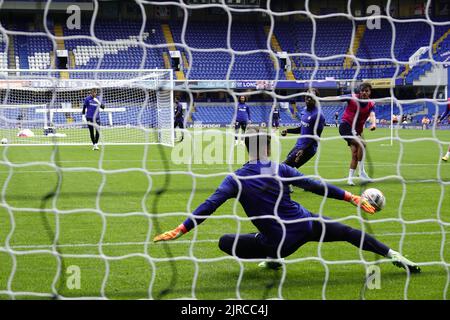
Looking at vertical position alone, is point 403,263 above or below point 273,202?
below

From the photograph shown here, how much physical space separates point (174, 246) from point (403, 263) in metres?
2.19

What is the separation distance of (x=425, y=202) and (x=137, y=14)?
22668 millimetres

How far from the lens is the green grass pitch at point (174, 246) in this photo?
4324 mm

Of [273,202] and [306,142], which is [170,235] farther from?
[306,142]

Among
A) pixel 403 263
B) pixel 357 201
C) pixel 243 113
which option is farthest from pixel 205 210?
pixel 243 113

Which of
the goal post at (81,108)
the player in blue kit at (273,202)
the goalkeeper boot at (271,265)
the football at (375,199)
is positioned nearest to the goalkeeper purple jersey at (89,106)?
the goal post at (81,108)

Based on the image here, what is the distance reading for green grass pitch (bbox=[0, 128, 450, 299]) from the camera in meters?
4.32

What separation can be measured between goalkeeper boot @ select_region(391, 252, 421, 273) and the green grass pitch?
0.28 ft

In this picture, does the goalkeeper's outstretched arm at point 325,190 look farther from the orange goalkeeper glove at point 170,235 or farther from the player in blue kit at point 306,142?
the player in blue kit at point 306,142

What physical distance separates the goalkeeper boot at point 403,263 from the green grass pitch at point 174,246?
86 mm

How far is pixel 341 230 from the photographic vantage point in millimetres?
4664

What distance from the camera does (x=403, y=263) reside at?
473 centimetres

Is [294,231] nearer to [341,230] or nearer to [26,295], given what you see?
[341,230]
